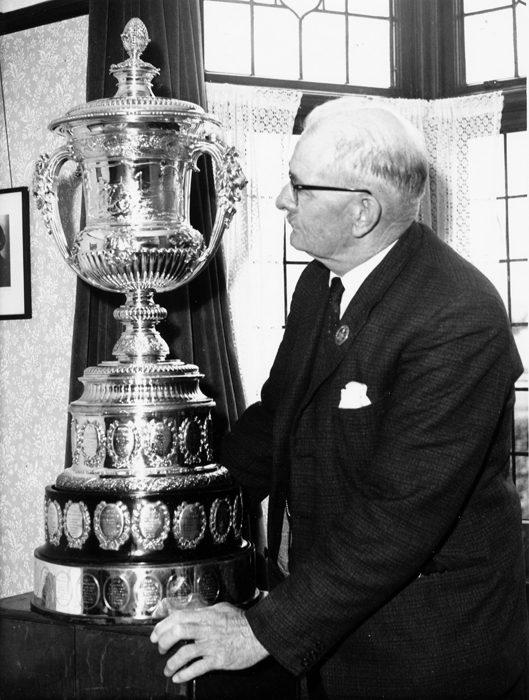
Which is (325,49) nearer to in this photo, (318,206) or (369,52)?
(369,52)

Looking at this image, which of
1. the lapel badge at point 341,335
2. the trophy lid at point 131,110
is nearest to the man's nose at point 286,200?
the lapel badge at point 341,335

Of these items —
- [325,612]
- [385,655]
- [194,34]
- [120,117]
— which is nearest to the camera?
[325,612]

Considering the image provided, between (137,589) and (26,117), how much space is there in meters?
1.83

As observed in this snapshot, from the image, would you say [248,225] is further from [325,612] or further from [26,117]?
[325,612]

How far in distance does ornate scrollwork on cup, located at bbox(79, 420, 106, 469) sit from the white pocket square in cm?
51

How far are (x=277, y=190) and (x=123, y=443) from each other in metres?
1.74

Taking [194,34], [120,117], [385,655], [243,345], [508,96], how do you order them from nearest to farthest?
[385,655], [120,117], [194,34], [243,345], [508,96]

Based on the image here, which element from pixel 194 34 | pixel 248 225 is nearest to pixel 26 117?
pixel 194 34

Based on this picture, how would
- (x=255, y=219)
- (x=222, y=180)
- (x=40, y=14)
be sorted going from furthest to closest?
1. (x=255, y=219)
2. (x=40, y=14)
3. (x=222, y=180)

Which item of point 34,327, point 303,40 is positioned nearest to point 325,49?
point 303,40

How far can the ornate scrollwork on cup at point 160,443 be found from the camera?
183 centimetres

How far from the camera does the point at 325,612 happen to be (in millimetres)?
1448

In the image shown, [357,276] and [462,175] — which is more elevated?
[462,175]

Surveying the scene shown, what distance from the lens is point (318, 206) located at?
163cm
